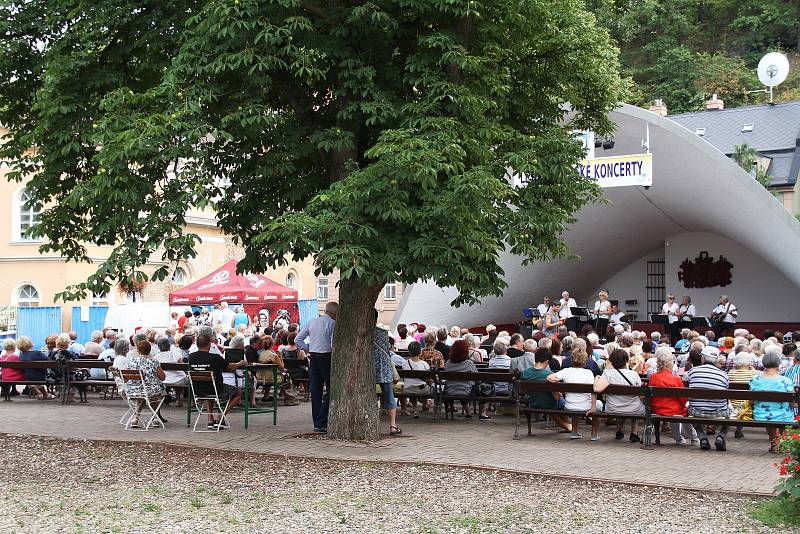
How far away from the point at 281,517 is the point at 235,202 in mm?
4976

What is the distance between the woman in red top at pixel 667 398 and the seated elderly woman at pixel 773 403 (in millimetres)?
813

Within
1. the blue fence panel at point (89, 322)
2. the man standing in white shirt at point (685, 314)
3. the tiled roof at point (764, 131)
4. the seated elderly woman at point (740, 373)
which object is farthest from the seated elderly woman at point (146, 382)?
the tiled roof at point (764, 131)

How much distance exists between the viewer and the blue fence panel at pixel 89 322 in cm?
3139

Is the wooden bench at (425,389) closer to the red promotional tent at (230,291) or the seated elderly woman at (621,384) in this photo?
the seated elderly woman at (621,384)

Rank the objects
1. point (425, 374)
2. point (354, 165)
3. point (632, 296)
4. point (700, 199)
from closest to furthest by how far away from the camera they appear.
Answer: point (354, 165) → point (425, 374) → point (700, 199) → point (632, 296)

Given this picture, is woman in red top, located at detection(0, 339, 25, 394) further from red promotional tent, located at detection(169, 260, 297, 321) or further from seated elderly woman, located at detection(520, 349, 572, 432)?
seated elderly woman, located at detection(520, 349, 572, 432)

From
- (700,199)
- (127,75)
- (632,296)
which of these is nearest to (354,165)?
(127,75)

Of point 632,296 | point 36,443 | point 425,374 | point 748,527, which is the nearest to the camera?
point 748,527

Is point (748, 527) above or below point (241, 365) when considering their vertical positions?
below

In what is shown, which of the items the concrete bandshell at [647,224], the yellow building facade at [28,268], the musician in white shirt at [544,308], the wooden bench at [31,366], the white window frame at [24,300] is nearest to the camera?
the wooden bench at [31,366]

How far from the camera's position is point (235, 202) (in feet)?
38.8

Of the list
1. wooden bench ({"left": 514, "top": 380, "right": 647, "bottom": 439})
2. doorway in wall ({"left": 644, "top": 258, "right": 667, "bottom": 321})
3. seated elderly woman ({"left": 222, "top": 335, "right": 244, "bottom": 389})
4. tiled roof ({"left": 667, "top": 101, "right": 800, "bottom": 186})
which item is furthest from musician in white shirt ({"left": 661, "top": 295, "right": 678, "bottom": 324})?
seated elderly woman ({"left": 222, "top": 335, "right": 244, "bottom": 389})

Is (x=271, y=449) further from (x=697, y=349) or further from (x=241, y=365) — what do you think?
(x=697, y=349)

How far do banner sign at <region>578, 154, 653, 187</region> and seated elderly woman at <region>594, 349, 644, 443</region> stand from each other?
328 inches
